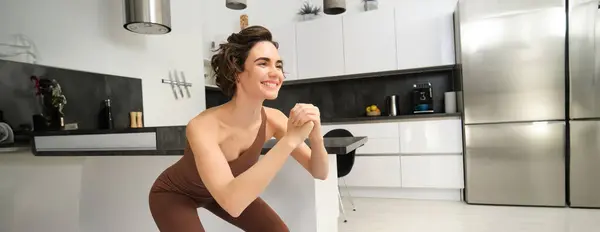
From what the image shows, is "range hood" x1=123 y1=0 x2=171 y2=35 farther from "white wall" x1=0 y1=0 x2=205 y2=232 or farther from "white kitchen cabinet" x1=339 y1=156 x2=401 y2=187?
"white kitchen cabinet" x1=339 y1=156 x2=401 y2=187

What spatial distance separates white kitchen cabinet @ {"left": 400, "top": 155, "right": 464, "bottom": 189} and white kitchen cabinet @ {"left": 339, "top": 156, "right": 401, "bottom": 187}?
8cm

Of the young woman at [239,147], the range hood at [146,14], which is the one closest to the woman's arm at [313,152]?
the young woman at [239,147]

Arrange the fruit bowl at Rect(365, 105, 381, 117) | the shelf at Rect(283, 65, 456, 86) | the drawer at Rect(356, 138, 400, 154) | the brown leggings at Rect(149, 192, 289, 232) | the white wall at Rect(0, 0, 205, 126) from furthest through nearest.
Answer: the fruit bowl at Rect(365, 105, 381, 117)
the shelf at Rect(283, 65, 456, 86)
the drawer at Rect(356, 138, 400, 154)
the white wall at Rect(0, 0, 205, 126)
the brown leggings at Rect(149, 192, 289, 232)

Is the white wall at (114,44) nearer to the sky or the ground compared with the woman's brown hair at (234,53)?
nearer to the sky

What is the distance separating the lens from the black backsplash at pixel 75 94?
6.86 feet

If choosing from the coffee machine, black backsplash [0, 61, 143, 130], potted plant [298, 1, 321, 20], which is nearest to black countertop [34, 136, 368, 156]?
black backsplash [0, 61, 143, 130]

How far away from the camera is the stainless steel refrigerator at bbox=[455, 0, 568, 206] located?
2.85m

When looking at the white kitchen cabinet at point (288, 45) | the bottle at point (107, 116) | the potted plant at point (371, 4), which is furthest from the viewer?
the white kitchen cabinet at point (288, 45)

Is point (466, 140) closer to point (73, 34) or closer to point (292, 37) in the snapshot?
point (292, 37)

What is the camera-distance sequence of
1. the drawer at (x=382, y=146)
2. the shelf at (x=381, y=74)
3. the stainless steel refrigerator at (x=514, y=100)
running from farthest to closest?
the shelf at (x=381, y=74)
the drawer at (x=382, y=146)
the stainless steel refrigerator at (x=514, y=100)

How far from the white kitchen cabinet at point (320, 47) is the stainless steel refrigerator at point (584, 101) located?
80.9 inches

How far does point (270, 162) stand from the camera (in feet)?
2.16

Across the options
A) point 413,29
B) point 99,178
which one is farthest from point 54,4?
point 413,29

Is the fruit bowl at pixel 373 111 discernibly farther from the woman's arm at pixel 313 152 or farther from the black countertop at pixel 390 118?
the woman's arm at pixel 313 152
